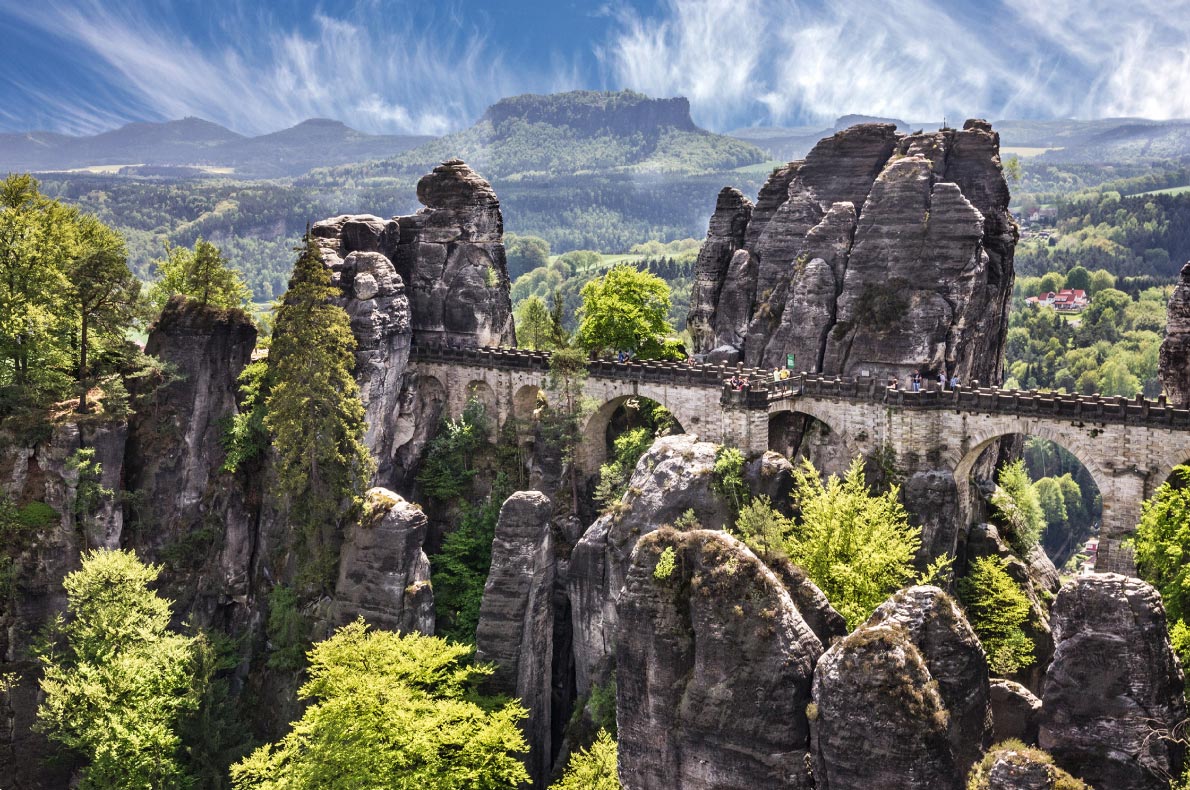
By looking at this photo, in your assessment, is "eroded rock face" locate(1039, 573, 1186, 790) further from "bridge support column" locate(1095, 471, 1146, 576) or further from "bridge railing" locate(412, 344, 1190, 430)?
"bridge railing" locate(412, 344, 1190, 430)

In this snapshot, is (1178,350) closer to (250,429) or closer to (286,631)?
(286,631)

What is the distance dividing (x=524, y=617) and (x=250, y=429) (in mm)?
18321

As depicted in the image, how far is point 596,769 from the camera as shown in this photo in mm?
37531

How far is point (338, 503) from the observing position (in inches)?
2057

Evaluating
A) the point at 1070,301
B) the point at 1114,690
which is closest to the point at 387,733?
the point at 1114,690

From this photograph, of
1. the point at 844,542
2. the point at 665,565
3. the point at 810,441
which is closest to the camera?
the point at 665,565

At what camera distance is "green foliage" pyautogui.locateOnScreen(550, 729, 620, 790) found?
36.4 meters

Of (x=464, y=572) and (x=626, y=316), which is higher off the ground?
(x=626, y=316)

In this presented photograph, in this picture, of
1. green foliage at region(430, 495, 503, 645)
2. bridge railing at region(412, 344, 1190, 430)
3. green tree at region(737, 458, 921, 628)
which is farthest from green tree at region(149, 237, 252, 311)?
green tree at region(737, 458, 921, 628)

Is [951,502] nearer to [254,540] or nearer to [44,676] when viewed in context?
[254,540]

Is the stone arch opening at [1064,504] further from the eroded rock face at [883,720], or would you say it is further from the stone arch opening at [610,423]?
the eroded rock face at [883,720]

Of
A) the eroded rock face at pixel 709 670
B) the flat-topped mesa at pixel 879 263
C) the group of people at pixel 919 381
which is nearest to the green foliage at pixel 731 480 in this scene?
the group of people at pixel 919 381

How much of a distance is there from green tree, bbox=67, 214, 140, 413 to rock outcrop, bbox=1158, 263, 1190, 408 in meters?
47.6

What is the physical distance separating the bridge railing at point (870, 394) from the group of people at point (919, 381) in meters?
0.36
